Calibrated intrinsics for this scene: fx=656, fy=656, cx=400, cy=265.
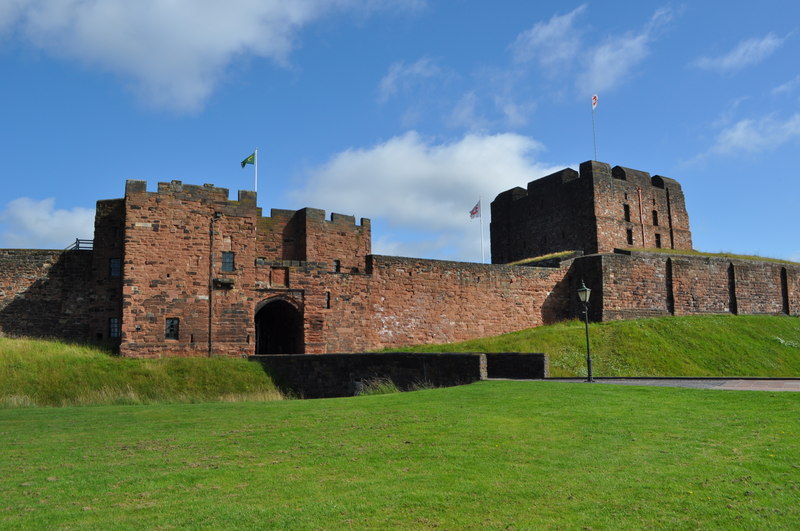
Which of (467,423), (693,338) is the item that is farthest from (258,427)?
(693,338)

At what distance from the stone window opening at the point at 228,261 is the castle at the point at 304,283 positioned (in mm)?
56

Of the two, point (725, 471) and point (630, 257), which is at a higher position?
point (630, 257)

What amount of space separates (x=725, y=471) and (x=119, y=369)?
66.4 feet

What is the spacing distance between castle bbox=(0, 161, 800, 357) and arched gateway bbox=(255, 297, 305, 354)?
0.07m

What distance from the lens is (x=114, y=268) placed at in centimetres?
2572

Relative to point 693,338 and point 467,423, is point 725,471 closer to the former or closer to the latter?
point 467,423

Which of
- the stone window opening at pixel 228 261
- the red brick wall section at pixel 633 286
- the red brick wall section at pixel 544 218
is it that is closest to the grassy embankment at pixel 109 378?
the stone window opening at pixel 228 261

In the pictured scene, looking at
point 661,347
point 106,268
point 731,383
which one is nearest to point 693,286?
point 661,347

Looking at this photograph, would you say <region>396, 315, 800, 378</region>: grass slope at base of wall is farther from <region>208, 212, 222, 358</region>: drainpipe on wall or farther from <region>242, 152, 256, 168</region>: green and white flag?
<region>242, 152, 256, 168</region>: green and white flag

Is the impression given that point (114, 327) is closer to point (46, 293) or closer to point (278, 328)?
point (46, 293)

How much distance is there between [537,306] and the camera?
112ft

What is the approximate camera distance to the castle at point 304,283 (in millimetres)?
24688

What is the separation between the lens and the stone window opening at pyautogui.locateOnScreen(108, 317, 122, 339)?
2536 centimetres

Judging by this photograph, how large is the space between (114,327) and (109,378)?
426 cm
